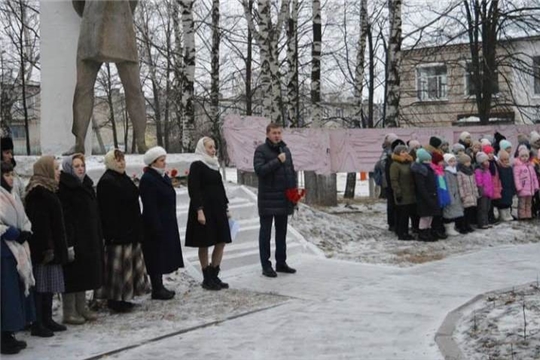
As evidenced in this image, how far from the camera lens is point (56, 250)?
6.06 meters

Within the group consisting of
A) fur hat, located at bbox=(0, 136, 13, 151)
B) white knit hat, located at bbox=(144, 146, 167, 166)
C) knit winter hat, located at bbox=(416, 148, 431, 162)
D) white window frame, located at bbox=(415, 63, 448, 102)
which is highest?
white window frame, located at bbox=(415, 63, 448, 102)

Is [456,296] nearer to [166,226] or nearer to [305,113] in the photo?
[166,226]

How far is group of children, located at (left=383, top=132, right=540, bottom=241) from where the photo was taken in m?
11.5

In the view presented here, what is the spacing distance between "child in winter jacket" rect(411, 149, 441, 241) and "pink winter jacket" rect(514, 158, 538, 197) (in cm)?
264

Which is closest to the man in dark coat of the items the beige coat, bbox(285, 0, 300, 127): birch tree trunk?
the beige coat

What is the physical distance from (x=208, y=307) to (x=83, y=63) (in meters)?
4.23

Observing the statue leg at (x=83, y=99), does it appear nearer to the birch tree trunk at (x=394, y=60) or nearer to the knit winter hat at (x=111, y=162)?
the knit winter hat at (x=111, y=162)

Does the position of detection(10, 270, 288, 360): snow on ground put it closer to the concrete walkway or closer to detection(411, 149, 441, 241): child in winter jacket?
the concrete walkway

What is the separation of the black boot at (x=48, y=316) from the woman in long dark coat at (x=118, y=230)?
0.69m

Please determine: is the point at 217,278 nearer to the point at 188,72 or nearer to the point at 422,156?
the point at 422,156

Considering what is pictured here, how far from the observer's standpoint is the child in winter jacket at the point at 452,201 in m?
11.9

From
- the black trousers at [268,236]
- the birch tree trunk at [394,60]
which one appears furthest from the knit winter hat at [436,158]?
the birch tree trunk at [394,60]

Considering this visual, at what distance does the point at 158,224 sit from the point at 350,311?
2.20 m

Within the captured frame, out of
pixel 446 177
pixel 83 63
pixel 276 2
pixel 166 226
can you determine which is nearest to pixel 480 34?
pixel 276 2
